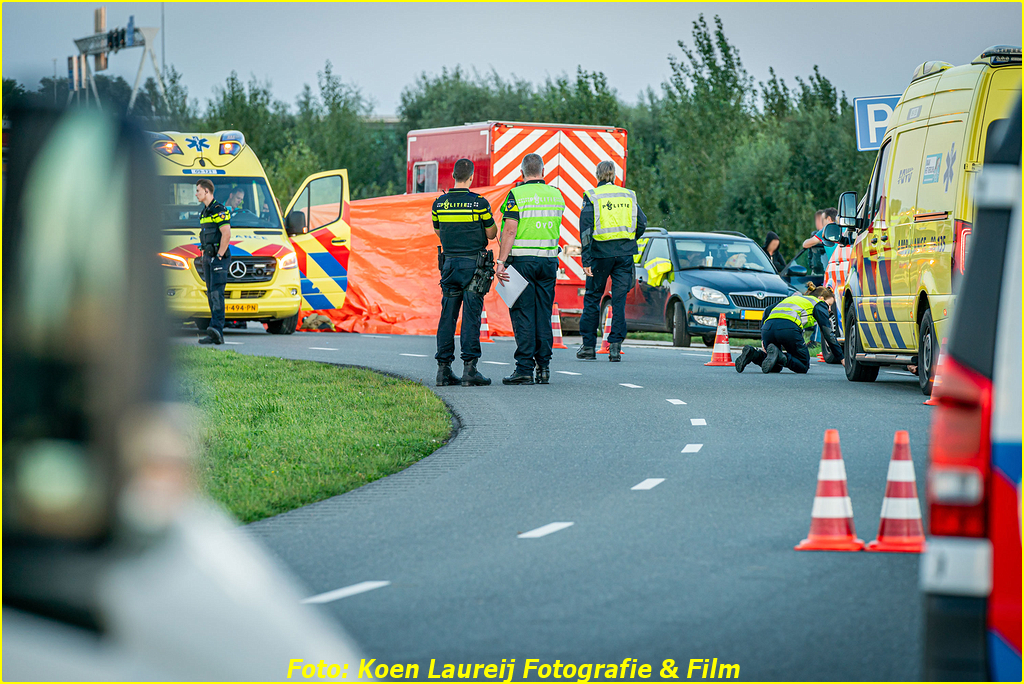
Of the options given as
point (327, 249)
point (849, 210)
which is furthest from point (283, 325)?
point (849, 210)

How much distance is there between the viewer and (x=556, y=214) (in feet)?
44.9

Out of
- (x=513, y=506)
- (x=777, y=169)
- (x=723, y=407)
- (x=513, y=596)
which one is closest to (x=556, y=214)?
(x=723, y=407)

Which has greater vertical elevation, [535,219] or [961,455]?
[535,219]

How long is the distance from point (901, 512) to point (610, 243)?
1062 cm

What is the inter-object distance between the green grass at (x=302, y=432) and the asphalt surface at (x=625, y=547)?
0.26 metres

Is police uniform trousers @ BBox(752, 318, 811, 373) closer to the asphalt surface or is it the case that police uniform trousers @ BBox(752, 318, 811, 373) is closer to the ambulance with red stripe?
the asphalt surface

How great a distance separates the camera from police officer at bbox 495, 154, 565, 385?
13.4 metres

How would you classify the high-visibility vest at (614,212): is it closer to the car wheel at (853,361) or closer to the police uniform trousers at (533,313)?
the police uniform trousers at (533,313)

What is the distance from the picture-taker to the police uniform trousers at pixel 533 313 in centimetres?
1343

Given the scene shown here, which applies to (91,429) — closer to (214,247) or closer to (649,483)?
(649,483)

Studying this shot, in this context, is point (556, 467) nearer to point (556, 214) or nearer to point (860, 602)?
point (860, 602)

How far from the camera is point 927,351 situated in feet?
38.5

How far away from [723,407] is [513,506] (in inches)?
182

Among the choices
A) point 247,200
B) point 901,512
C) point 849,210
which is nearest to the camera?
point 901,512
